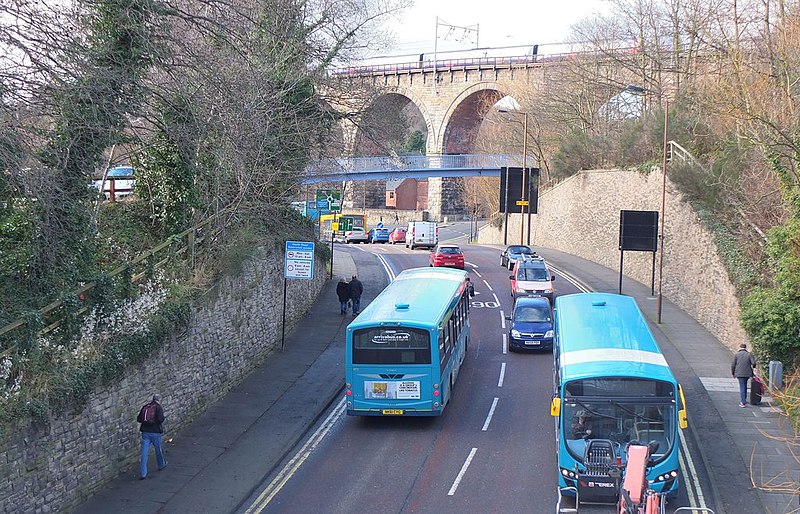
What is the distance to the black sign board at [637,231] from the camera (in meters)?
34.2

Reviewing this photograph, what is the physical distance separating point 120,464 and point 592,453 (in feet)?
30.3

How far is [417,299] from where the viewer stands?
22938mm

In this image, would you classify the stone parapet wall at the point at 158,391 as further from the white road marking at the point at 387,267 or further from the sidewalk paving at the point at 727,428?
the white road marking at the point at 387,267

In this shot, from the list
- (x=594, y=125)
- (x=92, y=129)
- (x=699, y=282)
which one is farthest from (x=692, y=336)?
(x=594, y=125)

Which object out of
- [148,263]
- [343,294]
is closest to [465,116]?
[343,294]

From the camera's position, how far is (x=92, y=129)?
15852mm

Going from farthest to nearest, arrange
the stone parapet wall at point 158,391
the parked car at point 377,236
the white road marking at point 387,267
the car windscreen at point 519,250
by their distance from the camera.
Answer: the parked car at point 377,236
the car windscreen at point 519,250
the white road marking at point 387,267
the stone parapet wall at point 158,391

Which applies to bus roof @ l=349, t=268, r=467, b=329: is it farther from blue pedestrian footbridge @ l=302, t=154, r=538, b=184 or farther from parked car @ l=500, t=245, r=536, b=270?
blue pedestrian footbridge @ l=302, t=154, r=538, b=184

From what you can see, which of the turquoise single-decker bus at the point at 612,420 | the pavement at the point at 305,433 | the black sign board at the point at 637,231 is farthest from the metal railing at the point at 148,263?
the black sign board at the point at 637,231

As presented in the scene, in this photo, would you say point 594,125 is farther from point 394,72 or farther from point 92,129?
point 92,129

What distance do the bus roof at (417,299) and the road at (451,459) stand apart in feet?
8.54

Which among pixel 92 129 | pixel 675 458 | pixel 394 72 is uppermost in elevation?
pixel 394 72

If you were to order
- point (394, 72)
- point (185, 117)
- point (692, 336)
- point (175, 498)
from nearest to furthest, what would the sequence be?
point (175, 498) < point (185, 117) < point (692, 336) < point (394, 72)

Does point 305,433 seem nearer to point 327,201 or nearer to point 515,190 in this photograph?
point 327,201
